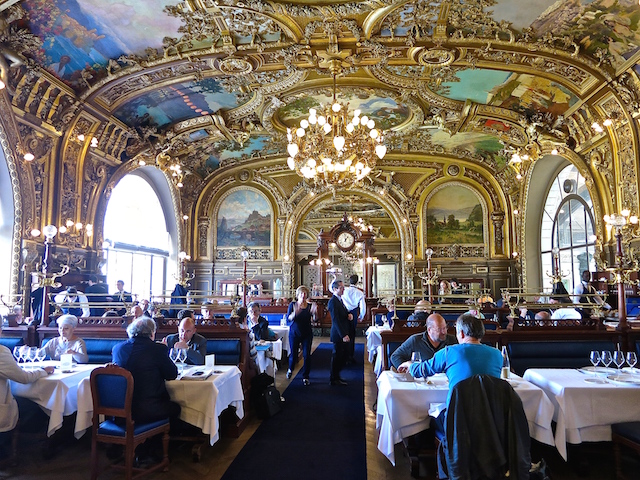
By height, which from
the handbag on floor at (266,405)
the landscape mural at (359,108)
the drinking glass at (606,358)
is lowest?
the handbag on floor at (266,405)

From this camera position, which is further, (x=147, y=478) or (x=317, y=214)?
(x=317, y=214)

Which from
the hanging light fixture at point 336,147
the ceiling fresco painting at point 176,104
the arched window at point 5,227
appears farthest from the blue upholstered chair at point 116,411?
the ceiling fresco painting at point 176,104

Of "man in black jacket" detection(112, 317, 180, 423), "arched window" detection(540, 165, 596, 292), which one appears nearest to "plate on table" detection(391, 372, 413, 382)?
"man in black jacket" detection(112, 317, 180, 423)

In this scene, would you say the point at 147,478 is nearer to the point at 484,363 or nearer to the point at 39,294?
the point at 484,363

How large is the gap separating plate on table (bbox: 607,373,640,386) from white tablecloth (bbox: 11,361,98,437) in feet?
17.0

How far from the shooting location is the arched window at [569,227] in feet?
47.7

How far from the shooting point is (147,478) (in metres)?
4.11

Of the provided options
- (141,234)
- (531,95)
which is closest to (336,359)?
(531,95)

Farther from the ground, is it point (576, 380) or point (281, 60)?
point (281, 60)

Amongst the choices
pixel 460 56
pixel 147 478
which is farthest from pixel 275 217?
pixel 147 478

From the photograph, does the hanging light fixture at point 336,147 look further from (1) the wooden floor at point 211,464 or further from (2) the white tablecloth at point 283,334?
(1) the wooden floor at point 211,464

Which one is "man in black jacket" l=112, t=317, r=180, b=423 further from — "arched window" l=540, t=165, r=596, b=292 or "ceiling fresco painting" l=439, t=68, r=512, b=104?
"arched window" l=540, t=165, r=596, b=292

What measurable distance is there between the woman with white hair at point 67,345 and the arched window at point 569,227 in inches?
526

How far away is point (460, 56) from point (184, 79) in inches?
255
